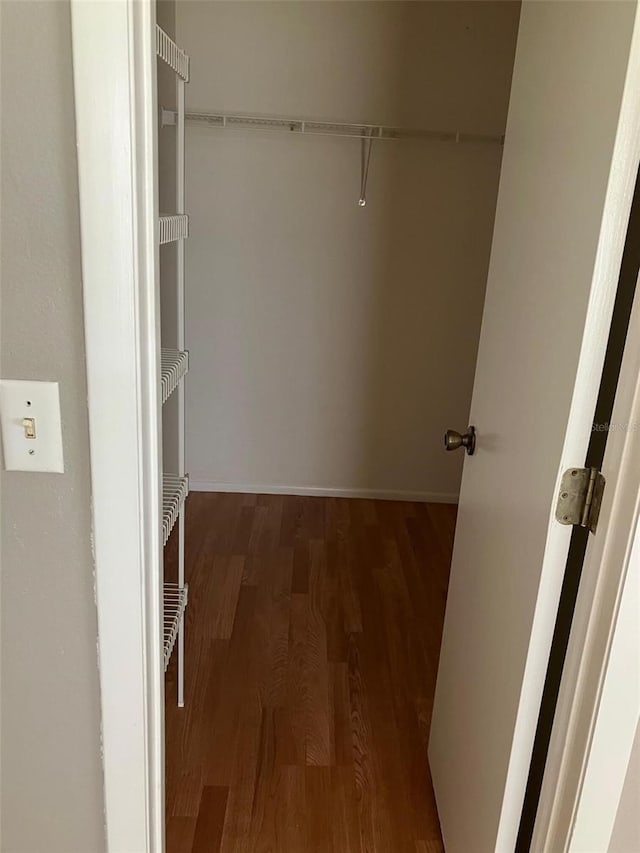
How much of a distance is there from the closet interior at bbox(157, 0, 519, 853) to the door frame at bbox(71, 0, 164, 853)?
44.0 inches

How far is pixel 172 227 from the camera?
1.32 m

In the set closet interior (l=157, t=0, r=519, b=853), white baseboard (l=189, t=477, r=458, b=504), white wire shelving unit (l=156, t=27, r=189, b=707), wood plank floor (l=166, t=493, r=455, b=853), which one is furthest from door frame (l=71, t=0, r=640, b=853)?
white baseboard (l=189, t=477, r=458, b=504)

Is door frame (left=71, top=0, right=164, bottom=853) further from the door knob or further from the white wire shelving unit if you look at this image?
the door knob

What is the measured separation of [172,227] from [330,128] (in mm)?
1977

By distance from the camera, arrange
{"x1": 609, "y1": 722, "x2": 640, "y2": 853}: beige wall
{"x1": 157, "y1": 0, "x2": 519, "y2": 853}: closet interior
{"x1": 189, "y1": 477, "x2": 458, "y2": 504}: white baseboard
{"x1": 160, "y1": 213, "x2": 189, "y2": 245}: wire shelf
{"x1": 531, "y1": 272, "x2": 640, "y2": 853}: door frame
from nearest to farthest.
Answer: {"x1": 531, "y1": 272, "x2": 640, "y2": 853}: door frame → {"x1": 609, "y1": 722, "x2": 640, "y2": 853}: beige wall → {"x1": 160, "y1": 213, "x2": 189, "y2": 245}: wire shelf → {"x1": 157, "y1": 0, "x2": 519, "y2": 853}: closet interior → {"x1": 189, "y1": 477, "x2": 458, "y2": 504}: white baseboard

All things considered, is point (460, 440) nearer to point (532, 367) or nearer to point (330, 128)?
point (532, 367)

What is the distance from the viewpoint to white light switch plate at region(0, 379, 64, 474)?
0.81 meters

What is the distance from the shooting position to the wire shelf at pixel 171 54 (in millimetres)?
1247

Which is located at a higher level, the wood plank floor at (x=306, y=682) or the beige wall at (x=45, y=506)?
the beige wall at (x=45, y=506)

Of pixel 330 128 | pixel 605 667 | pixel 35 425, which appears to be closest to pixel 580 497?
pixel 605 667

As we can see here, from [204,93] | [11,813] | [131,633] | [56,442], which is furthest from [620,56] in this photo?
[204,93]

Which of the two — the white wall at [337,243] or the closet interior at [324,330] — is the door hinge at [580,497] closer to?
the closet interior at [324,330]

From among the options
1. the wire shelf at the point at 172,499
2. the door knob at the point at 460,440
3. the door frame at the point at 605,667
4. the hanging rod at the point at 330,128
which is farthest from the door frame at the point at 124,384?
the hanging rod at the point at 330,128

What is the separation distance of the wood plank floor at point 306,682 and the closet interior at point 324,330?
1 centimetres
